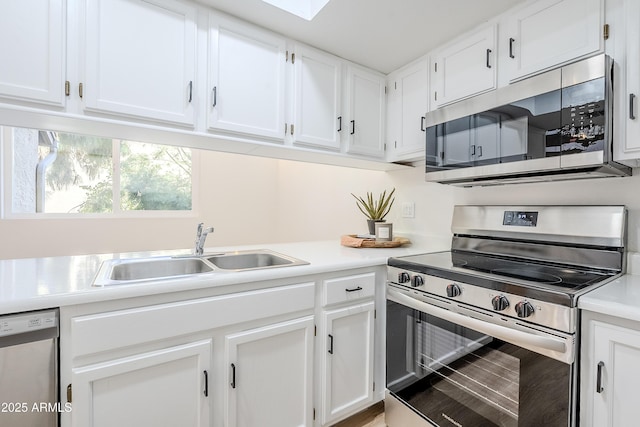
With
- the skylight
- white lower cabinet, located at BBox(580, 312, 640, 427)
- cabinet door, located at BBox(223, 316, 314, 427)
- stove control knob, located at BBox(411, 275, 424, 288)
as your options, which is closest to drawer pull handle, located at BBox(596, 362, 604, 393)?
white lower cabinet, located at BBox(580, 312, 640, 427)

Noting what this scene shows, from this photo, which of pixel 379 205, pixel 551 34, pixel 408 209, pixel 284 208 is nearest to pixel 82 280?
pixel 379 205

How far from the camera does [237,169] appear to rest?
392 centimetres

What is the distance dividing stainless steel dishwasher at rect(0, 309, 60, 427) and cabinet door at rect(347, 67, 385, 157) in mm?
1694

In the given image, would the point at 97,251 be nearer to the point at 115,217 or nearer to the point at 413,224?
the point at 115,217

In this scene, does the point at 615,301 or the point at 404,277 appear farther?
the point at 404,277

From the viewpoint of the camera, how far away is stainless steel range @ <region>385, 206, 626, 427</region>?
0.97m

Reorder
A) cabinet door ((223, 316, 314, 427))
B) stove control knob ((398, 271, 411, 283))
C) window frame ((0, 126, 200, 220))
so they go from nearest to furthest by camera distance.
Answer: cabinet door ((223, 316, 314, 427)), stove control knob ((398, 271, 411, 283)), window frame ((0, 126, 200, 220))

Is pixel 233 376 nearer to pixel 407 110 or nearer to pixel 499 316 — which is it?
pixel 499 316

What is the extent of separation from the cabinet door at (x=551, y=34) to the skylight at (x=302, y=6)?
0.95 meters

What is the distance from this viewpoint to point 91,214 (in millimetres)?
3053

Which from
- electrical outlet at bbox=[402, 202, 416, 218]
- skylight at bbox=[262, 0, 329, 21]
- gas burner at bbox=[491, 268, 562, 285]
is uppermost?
skylight at bbox=[262, 0, 329, 21]

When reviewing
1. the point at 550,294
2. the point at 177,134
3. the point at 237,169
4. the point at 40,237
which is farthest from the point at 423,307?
the point at 40,237

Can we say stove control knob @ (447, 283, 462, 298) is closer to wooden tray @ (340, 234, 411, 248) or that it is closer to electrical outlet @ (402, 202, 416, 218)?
wooden tray @ (340, 234, 411, 248)

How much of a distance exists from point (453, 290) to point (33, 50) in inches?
75.2
